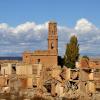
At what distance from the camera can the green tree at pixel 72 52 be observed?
2286 inches

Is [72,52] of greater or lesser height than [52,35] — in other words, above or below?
below

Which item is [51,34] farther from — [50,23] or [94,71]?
[94,71]

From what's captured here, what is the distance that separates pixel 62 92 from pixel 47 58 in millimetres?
23721

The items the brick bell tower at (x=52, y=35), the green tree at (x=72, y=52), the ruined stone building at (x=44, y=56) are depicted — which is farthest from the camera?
the brick bell tower at (x=52, y=35)

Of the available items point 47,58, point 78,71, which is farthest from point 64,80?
point 47,58

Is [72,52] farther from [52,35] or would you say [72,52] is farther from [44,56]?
[52,35]

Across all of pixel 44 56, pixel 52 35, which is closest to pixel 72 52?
pixel 44 56

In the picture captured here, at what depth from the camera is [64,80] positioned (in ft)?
124

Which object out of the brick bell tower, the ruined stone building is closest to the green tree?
the ruined stone building

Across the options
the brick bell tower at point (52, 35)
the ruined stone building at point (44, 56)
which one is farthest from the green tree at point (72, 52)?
the brick bell tower at point (52, 35)

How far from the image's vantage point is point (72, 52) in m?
59.5

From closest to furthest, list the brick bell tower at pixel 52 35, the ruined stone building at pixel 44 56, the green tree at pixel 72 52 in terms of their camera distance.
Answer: the green tree at pixel 72 52, the ruined stone building at pixel 44 56, the brick bell tower at pixel 52 35

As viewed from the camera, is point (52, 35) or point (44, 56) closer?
point (44, 56)

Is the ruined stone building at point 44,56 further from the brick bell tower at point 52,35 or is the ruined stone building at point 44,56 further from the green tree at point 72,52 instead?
the green tree at point 72,52
